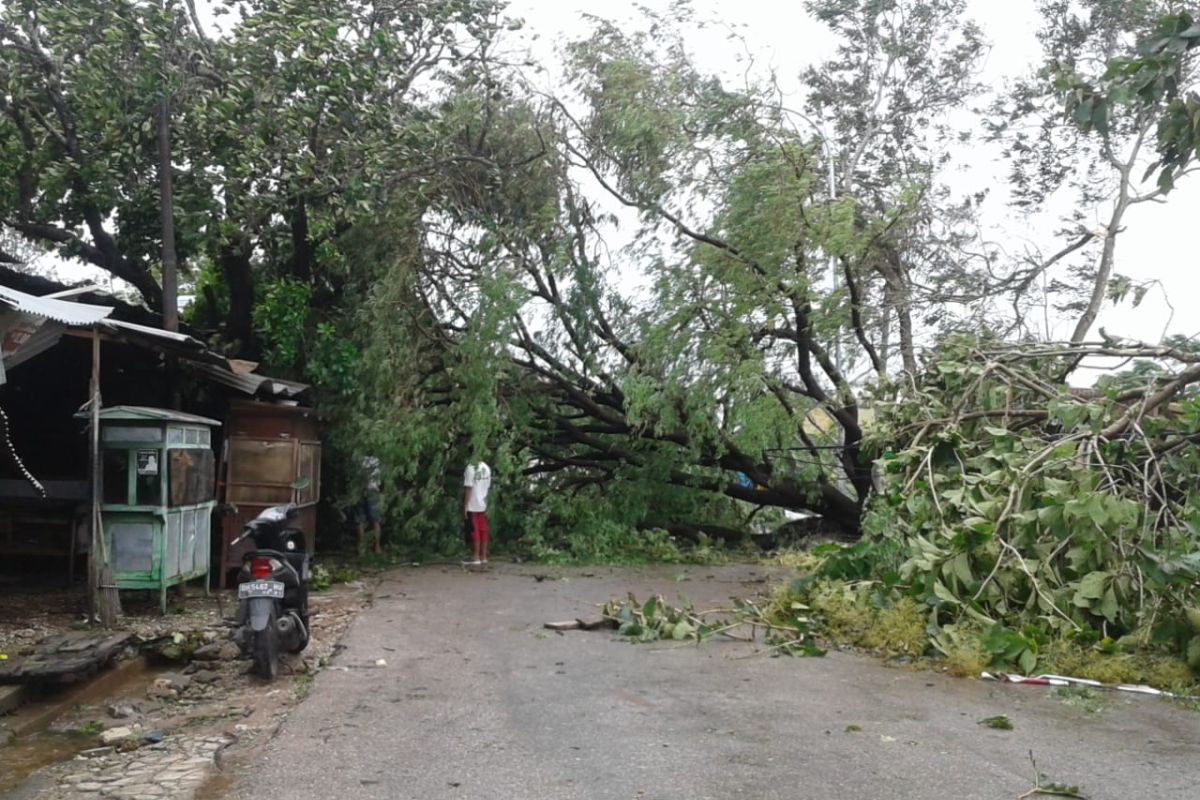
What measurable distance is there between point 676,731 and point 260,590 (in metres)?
3.26

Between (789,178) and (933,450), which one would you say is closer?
(933,450)

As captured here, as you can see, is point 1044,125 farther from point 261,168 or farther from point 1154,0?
point 261,168

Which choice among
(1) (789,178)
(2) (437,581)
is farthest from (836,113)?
(2) (437,581)

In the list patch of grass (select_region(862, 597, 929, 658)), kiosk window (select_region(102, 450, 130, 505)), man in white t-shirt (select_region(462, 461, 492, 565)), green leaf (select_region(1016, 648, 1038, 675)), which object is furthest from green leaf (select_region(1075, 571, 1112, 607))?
man in white t-shirt (select_region(462, 461, 492, 565))

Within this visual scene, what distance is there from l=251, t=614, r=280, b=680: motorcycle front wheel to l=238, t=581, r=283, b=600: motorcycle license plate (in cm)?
16

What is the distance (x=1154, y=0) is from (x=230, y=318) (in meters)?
14.5

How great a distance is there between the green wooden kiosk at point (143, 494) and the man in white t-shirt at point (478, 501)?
16.5ft

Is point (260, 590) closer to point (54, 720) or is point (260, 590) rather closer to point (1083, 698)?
point (54, 720)

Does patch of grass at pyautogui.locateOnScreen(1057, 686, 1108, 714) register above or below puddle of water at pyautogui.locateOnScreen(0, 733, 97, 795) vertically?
below

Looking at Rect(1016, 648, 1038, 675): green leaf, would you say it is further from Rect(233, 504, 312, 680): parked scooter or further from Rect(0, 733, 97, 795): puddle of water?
Rect(0, 733, 97, 795): puddle of water

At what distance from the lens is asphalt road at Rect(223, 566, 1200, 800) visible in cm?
529

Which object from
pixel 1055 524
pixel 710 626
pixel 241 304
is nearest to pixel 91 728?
pixel 710 626

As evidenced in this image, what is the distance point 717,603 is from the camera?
12.0m

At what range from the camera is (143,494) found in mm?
10258
